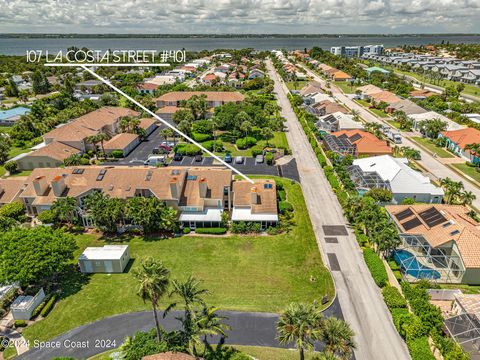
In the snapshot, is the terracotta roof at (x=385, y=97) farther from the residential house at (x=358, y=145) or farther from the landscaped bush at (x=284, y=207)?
the landscaped bush at (x=284, y=207)

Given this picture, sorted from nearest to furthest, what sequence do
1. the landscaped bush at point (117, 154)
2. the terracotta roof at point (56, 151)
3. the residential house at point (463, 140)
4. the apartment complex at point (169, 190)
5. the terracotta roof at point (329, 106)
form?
the apartment complex at point (169, 190), the terracotta roof at point (56, 151), the residential house at point (463, 140), the landscaped bush at point (117, 154), the terracotta roof at point (329, 106)

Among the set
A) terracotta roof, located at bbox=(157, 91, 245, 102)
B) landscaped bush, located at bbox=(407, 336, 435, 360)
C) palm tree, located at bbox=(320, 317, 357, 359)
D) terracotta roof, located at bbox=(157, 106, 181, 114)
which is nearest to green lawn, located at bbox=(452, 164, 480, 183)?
landscaped bush, located at bbox=(407, 336, 435, 360)

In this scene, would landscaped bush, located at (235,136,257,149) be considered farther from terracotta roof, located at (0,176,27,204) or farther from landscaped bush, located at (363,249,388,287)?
terracotta roof, located at (0,176,27,204)

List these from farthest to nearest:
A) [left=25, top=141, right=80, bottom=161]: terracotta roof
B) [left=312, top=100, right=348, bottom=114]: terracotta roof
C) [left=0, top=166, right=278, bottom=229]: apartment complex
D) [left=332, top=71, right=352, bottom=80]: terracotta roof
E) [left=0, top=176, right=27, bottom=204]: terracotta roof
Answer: [left=332, top=71, right=352, bottom=80]: terracotta roof
[left=312, top=100, right=348, bottom=114]: terracotta roof
[left=25, top=141, right=80, bottom=161]: terracotta roof
[left=0, top=176, right=27, bottom=204]: terracotta roof
[left=0, top=166, right=278, bottom=229]: apartment complex

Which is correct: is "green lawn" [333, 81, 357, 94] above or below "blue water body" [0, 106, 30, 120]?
above

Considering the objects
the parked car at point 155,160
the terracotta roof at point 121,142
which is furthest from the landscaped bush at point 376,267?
the terracotta roof at point 121,142

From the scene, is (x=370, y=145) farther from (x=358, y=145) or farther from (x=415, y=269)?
(x=415, y=269)
